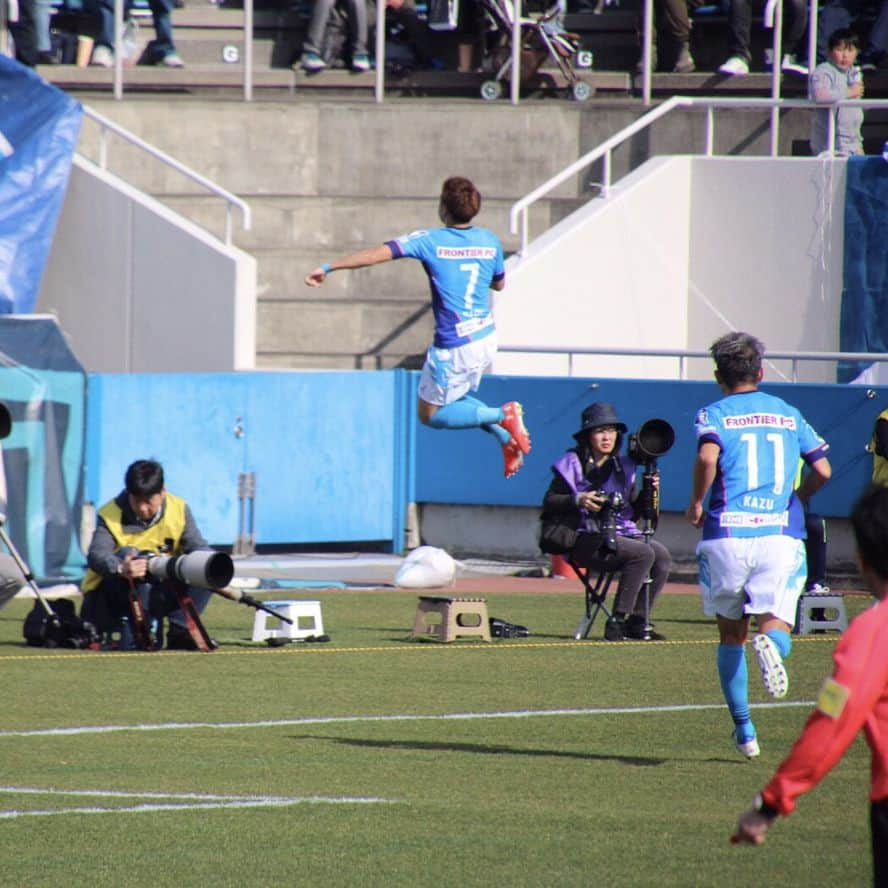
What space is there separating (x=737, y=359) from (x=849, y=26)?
15.2 metres

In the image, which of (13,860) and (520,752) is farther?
(520,752)

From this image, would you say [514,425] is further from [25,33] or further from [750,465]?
[25,33]

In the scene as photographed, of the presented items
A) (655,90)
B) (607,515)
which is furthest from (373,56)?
Answer: (607,515)

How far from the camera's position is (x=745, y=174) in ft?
70.5

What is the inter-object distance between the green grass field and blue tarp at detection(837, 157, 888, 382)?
8725 mm

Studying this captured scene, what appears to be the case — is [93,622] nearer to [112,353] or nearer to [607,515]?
[607,515]

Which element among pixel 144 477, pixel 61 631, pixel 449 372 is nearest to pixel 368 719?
pixel 144 477

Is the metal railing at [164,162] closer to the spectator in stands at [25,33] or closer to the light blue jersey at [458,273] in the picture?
the spectator in stands at [25,33]

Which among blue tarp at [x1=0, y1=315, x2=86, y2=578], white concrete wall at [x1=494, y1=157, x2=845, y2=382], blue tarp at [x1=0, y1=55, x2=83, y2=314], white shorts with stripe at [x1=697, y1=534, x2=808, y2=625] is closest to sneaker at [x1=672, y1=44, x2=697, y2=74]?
white concrete wall at [x1=494, y1=157, x2=845, y2=382]

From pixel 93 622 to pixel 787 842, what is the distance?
6.56 m

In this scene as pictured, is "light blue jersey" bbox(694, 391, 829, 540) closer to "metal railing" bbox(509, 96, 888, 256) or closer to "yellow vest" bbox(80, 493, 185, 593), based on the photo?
"yellow vest" bbox(80, 493, 185, 593)

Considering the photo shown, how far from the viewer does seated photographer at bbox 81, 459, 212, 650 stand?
11953mm

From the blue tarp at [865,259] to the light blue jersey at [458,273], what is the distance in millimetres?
9556

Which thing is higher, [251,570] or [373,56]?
[373,56]
